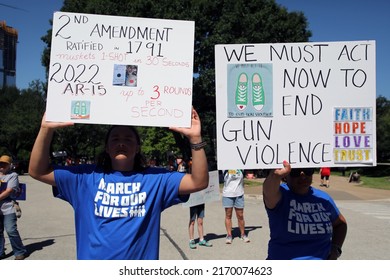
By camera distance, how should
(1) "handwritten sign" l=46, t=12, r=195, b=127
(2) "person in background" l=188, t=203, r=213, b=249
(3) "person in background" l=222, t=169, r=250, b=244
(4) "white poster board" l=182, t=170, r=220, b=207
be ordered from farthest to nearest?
(3) "person in background" l=222, t=169, r=250, b=244
(2) "person in background" l=188, t=203, r=213, b=249
(4) "white poster board" l=182, t=170, r=220, b=207
(1) "handwritten sign" l=46, t=12, r=195, b=127

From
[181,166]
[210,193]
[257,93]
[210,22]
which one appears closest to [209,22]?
[210,22]

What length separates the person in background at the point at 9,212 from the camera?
243 inches

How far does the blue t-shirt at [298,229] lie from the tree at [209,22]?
1848 cm

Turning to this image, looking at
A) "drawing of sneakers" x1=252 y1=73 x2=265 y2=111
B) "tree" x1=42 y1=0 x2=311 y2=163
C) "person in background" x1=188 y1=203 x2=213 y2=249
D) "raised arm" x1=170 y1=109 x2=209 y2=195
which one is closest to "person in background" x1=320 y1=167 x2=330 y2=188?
"tree" x1=42 y1=0 x2=311 y2=163

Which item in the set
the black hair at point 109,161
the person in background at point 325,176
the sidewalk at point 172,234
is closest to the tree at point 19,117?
the sidewalk at point 172,234

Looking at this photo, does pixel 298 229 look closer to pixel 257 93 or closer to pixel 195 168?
pixel 195 168

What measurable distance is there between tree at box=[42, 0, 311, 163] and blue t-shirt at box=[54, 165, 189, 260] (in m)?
18.6

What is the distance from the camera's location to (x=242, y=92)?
2.68m

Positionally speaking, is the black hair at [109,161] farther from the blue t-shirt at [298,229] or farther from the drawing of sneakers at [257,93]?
the blue t-shirt at [298,229]

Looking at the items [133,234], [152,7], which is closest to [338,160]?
[133,234]

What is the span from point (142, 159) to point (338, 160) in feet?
4.73

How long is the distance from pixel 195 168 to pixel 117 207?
1.89ft

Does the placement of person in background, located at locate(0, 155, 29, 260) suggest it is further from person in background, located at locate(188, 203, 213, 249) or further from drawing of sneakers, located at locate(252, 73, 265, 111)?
drawing of sneakers, located at locate(252, 73, 265, 111)

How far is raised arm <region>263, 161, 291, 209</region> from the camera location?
258cm
